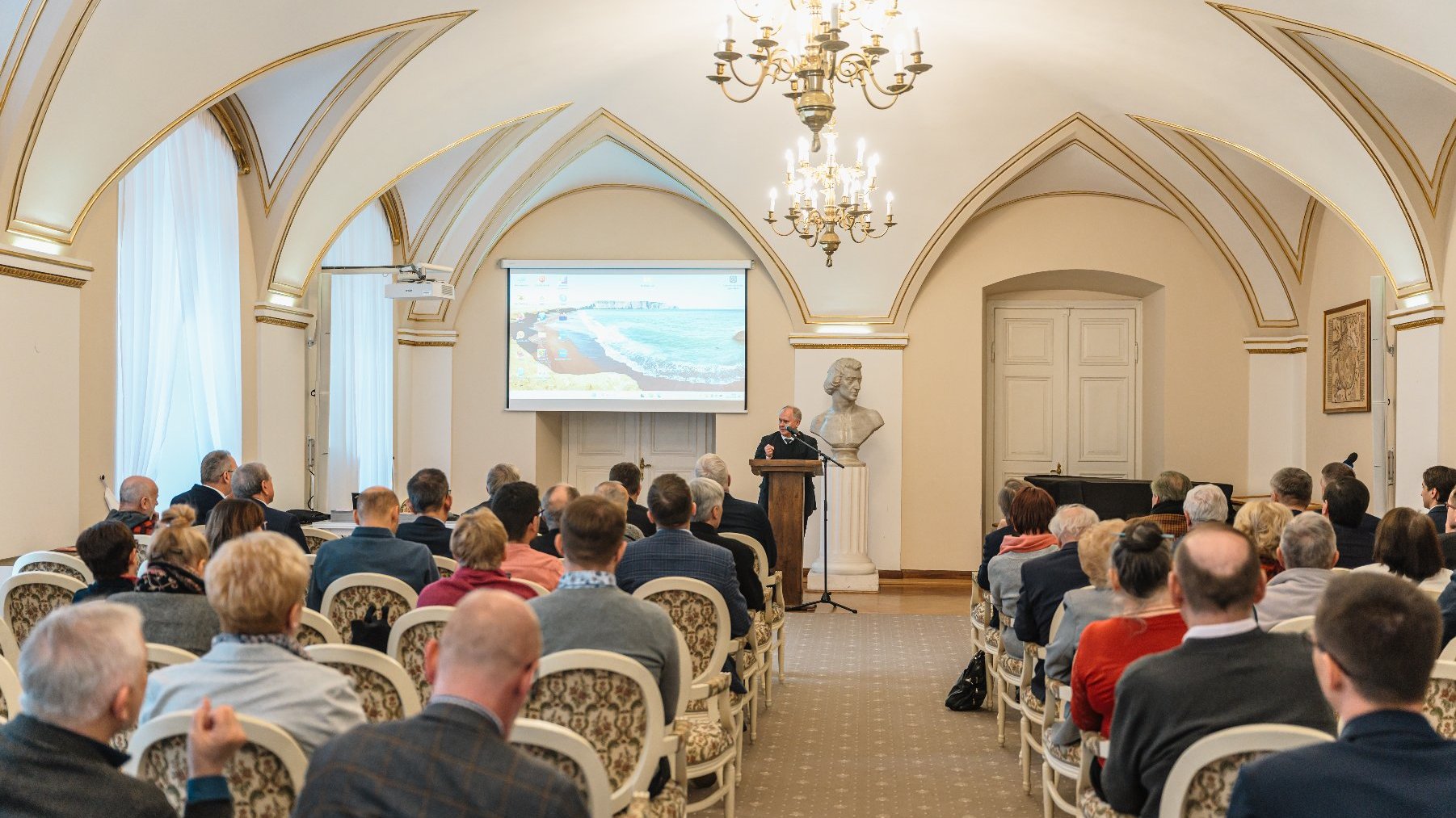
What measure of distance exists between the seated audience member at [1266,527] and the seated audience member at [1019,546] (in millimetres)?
960

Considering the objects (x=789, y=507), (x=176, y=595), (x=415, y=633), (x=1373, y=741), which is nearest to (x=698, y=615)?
(x=415, y=633)

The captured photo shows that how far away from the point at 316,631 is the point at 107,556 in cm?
64

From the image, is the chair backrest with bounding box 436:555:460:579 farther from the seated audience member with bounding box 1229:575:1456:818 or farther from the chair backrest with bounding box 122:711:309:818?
the seated audience member with bounding box 1229:575:1456:818

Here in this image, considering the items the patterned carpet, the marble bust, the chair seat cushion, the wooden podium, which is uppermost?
the marble bust

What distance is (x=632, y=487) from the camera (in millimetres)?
6012

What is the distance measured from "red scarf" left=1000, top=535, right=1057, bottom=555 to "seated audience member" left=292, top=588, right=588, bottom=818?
155 inches

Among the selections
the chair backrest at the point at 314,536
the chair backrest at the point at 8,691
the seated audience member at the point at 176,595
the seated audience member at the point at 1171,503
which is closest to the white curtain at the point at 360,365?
the chair backrest at the point at 314,536

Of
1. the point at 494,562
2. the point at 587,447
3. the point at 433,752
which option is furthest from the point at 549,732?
the point at 587,447

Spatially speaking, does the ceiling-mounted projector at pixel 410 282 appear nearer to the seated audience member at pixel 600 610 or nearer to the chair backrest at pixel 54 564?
the chair backrest at pixel 54 564

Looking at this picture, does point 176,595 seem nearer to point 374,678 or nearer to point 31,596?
point 374,678

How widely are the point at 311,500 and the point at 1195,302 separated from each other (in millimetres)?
8214

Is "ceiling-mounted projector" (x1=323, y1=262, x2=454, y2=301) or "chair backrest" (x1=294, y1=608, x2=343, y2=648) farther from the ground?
"ceiling-mounted projector" (x1=323, y1=262, x2=454, y2=301)

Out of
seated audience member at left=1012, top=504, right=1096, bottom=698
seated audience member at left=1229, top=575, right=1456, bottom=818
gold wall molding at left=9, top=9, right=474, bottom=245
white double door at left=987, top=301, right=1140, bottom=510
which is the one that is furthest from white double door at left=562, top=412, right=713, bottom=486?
seated audience member at left=1229, top=575, right=1456, bottom=818

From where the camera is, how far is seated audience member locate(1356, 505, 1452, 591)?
388cm
